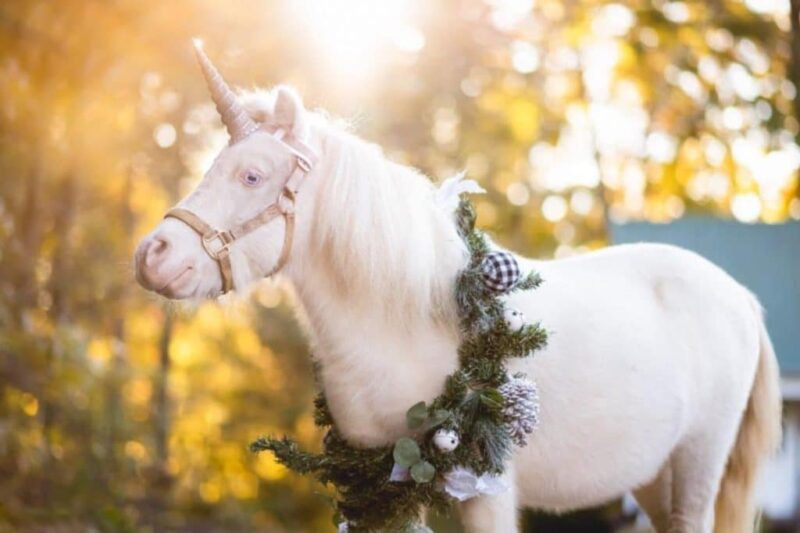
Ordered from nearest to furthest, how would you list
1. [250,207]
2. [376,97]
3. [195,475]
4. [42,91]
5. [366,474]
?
1. [250,207]
2. [366,474]
3. [42,91]
4. [376,97]
5. [195,475]

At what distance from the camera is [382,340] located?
10.4 feet

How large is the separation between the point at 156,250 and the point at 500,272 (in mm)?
1026

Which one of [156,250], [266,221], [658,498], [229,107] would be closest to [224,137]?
[658,498]

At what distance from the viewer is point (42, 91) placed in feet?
25.7

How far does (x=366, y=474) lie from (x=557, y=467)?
0.65m

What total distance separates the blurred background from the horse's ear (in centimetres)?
55

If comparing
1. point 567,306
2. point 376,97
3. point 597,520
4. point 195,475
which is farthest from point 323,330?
point 195,475

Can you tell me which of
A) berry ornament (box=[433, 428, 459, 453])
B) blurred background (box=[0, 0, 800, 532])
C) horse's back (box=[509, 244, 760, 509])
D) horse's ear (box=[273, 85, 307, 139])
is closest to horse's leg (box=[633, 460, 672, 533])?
horse's back (box=[509, 244, 760, 509])

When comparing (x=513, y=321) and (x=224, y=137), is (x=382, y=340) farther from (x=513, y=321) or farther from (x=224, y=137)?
(x=224, y=137)

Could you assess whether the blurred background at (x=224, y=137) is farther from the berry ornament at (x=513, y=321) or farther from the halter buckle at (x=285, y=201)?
the berry ornament at (x=513, y=321)

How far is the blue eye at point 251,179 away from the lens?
9.96ft

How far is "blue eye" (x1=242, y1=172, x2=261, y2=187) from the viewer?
3.04 m

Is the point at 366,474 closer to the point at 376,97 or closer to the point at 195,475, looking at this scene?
the point at 376,97

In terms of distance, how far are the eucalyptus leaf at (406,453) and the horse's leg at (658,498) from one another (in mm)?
1438
